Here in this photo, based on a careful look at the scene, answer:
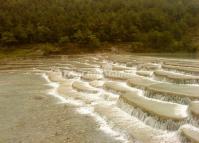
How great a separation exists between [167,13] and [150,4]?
8759 millimetres

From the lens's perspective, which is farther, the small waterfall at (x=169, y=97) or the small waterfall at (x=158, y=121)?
the small waterfall at (x=169, y=97)

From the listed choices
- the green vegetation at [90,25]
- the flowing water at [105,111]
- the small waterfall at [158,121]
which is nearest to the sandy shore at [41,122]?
the flowing water at [105,111]

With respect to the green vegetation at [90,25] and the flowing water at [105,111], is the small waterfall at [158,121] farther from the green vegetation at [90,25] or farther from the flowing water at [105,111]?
the green vegetation at [90,25]

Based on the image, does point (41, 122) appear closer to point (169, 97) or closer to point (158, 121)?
point (158, 121)

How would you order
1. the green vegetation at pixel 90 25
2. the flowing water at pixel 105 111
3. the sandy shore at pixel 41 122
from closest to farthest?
1. the flowing water at pixel 105 111
2. the sandy shore at pixel 41 122
3. the green vegetation at pixel 90 25

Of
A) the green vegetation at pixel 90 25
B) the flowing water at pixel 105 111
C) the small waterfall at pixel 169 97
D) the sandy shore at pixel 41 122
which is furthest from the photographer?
the green vegetation at pixel 90 25

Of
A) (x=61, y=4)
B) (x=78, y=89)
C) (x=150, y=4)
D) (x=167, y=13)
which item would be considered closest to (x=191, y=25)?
(x=167, y=13)

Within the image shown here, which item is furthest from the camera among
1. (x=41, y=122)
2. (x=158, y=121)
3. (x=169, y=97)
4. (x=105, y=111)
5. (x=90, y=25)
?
(x=90, y=25)

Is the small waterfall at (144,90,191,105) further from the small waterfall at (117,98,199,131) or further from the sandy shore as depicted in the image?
the sandy shore

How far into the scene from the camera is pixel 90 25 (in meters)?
73.0

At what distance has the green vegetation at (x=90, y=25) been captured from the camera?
68.2 metres

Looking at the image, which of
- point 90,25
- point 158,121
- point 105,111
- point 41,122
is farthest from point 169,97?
point 90,25

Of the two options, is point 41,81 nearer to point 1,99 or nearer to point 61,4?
point 1,99

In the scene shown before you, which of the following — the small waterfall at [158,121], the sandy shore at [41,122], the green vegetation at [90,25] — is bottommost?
the sandy shore at [41,122]
